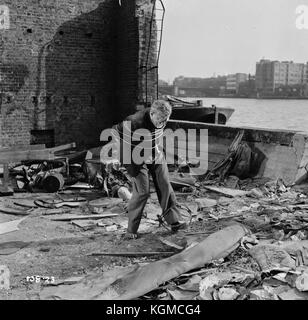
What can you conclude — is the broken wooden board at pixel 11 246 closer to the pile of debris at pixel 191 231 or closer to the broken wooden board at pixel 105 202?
the pile of debris at pixel 191 231

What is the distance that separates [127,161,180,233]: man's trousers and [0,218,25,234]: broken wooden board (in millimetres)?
1807

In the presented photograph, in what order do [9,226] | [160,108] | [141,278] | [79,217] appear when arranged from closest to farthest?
[141,278] → [160,108] → [9,226] → [79,217]

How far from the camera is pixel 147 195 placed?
6.46 meters

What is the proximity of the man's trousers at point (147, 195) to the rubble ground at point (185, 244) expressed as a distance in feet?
0.73

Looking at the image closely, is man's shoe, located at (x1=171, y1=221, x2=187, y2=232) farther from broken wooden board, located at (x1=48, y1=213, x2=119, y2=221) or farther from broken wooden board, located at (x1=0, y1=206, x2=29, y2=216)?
broken wooden board, located at (x1=0, y1=206, x2=29, y2=216)

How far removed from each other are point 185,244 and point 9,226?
292 centimetres

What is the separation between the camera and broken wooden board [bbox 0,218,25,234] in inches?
273

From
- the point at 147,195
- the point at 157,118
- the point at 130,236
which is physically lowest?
the point at 130,236

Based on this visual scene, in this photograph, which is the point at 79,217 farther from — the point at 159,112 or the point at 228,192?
the point at 228,192

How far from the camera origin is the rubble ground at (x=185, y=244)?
4426 mm

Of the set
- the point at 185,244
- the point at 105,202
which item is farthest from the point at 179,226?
the point at 105,202

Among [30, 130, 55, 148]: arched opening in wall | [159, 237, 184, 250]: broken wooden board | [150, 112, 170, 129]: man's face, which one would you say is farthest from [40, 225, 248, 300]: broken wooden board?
[30, 130, 55, 148]: arched opening in wall
